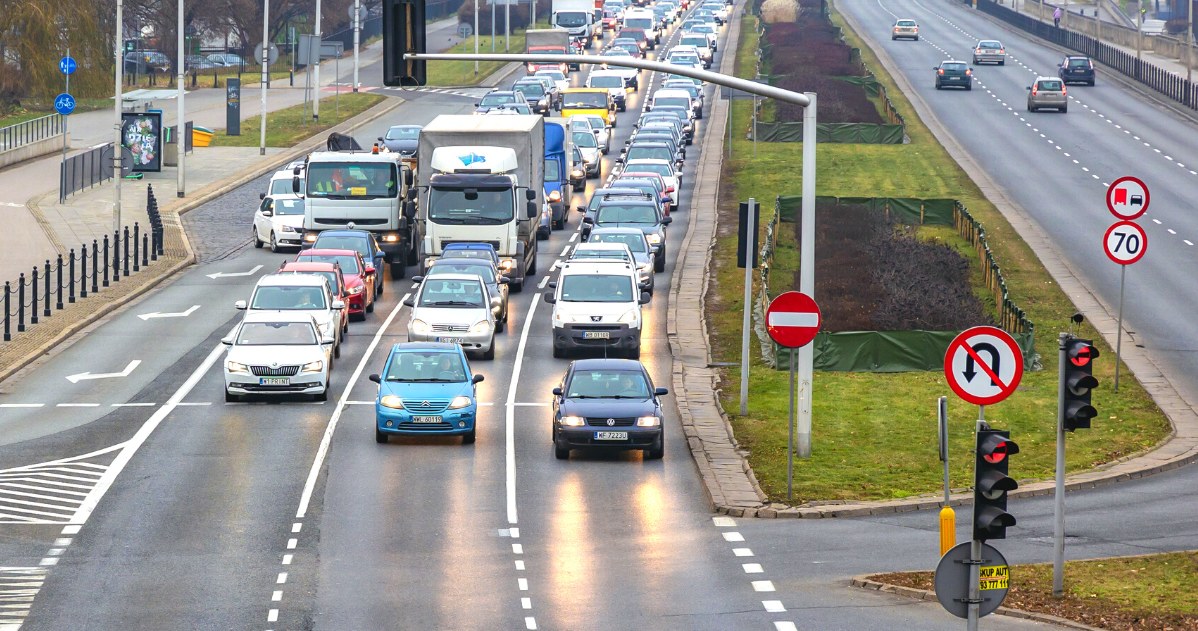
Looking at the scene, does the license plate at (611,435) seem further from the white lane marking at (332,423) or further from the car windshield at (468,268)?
the car windshield at (468,268)

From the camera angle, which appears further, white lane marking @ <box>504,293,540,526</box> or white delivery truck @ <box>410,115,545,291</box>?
white delivery truck @ <box>410,115,545,291</box>

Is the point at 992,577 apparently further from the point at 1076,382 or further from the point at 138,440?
the point at 138,440

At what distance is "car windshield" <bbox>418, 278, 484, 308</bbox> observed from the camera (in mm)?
35938

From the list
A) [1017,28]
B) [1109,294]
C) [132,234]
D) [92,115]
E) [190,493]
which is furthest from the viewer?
[1017,28]

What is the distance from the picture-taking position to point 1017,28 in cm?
12781

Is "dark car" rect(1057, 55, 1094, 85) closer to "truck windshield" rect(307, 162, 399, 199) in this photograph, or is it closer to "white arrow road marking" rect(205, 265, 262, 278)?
"truck windshield" rect(307, 162, 399, 199)

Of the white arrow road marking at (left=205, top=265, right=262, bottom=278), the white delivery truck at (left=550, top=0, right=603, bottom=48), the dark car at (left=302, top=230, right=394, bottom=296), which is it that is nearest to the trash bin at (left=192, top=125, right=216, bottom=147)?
the white arrow road marking at (left=205, top=265, right=262, bottom=278)

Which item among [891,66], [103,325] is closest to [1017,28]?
[891,66]

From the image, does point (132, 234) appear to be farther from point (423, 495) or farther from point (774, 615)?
point (774, 615)

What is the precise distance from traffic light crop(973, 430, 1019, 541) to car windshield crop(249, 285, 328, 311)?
2133cm

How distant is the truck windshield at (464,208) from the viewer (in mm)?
42344

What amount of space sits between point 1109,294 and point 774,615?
25667mm

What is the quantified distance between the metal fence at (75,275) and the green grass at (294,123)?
879 inches

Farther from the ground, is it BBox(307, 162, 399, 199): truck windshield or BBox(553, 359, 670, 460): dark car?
BBox(307, 162, 399, 199): truck windshield
